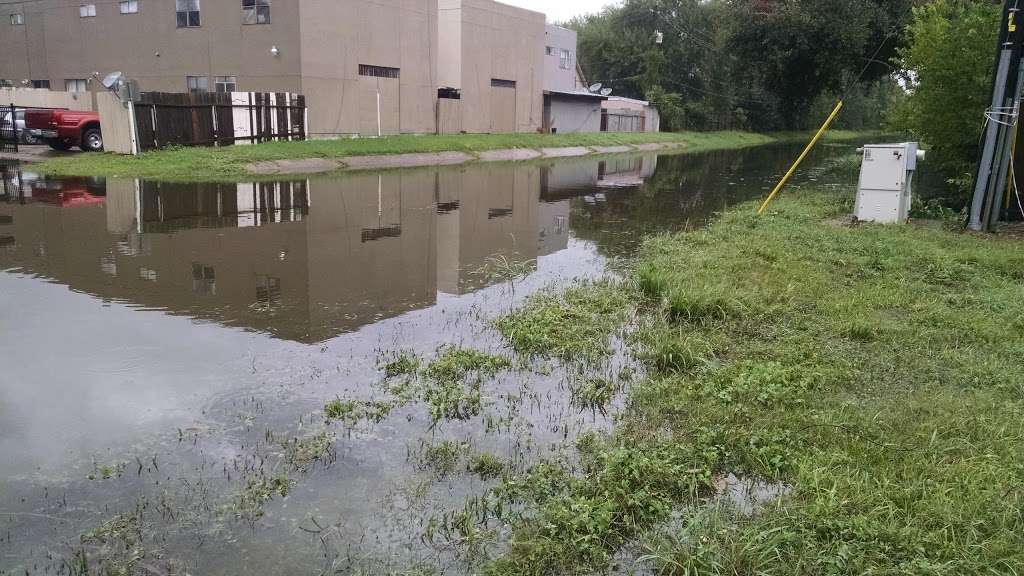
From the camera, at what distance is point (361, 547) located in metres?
3.62

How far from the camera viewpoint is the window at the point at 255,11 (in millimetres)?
27812

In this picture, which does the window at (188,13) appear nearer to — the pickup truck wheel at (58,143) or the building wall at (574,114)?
the pickup truck wheel at (58,143)

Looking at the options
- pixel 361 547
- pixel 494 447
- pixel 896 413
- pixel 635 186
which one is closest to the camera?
pixel 361 547

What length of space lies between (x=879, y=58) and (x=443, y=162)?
1776 centimetres

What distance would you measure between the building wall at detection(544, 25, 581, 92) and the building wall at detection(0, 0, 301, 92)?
23.0m

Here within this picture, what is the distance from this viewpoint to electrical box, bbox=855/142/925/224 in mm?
12219

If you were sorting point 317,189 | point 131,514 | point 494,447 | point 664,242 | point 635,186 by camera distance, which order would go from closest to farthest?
point 131,514 → point 494,447 → point 664,242 → point 317,189 → point 635,186

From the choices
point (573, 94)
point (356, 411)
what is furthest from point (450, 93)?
point (356, 411)

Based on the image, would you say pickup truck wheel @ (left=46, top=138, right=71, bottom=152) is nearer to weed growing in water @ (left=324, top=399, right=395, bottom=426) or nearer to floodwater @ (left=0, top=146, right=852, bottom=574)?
floodwater @ (left=0, top=146, right=852, bottom=574)

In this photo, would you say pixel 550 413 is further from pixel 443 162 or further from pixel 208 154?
pixel 443 162

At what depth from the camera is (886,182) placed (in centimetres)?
1255

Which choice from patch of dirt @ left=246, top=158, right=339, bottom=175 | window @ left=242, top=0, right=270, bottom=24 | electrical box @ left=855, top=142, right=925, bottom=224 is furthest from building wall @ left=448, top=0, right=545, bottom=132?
electrical box @ left=855, top=142, right=925, bottom=224

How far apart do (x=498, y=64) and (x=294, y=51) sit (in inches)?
536

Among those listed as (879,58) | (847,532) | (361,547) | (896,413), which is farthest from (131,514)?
(879,58)
